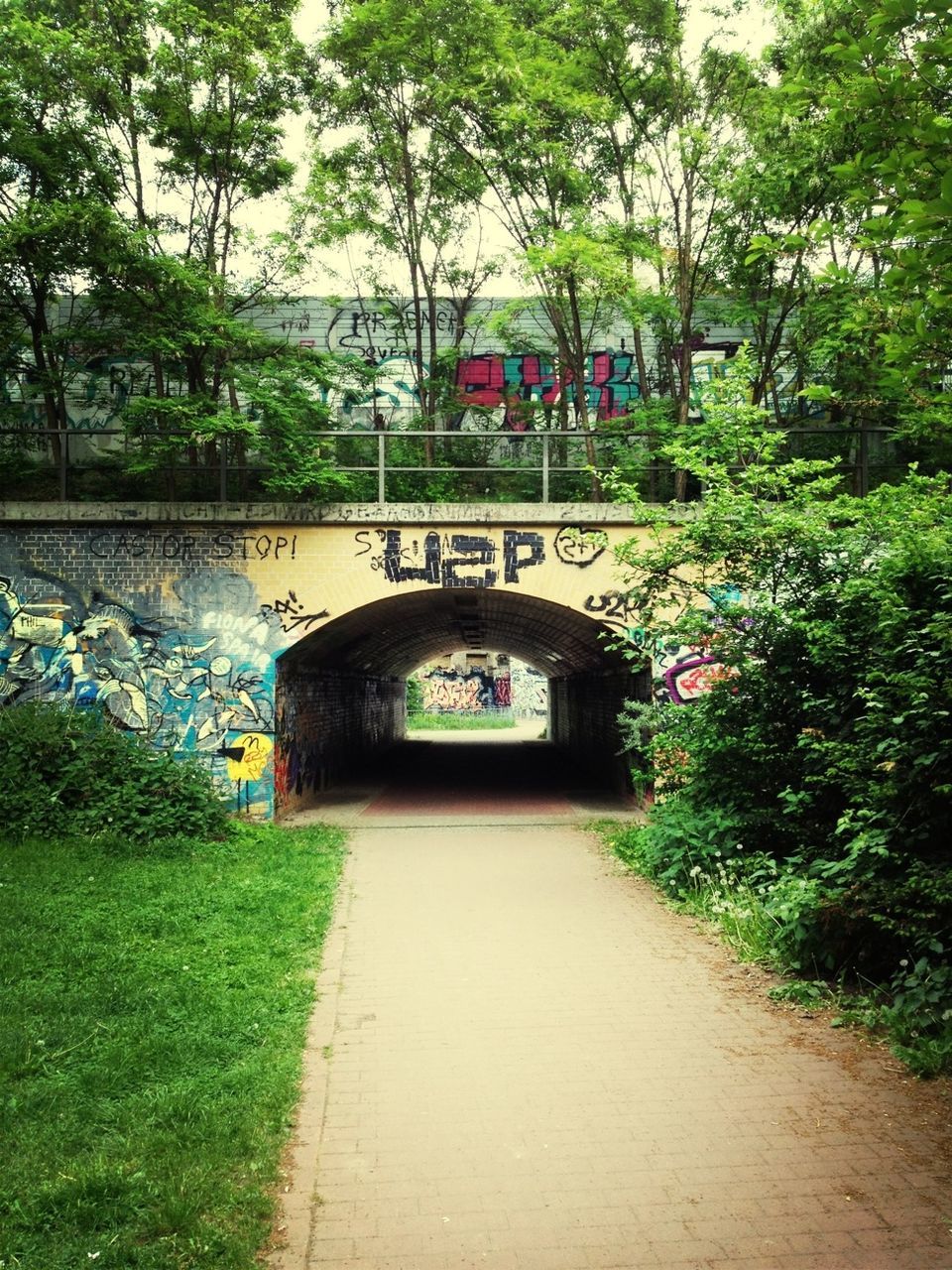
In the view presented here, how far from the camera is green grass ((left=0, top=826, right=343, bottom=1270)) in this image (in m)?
3.39

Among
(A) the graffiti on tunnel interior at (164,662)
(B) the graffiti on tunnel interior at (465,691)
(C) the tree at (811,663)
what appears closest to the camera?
(C) the tree at (811,663)

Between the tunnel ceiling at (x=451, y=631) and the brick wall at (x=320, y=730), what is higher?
the tunnel ceiling at (x=451, y=631)

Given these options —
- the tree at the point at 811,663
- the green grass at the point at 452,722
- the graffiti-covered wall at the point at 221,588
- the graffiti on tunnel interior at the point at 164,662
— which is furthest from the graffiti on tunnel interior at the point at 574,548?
the green grass at the point at 452,722

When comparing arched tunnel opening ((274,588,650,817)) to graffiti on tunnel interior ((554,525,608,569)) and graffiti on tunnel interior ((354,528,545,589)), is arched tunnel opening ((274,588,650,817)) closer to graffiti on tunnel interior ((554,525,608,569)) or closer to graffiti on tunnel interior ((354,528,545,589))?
graffiti on tunnel interior ((354,528,545,589))

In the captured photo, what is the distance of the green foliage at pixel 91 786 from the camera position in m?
10.6

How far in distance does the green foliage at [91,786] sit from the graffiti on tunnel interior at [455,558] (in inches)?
145

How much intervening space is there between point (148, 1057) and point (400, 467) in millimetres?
9400

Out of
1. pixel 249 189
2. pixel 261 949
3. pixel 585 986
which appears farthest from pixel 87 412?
pixel 585 986

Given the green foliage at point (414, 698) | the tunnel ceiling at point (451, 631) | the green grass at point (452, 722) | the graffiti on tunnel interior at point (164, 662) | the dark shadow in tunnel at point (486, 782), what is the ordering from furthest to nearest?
the green foliage at point (414, 698)
the green grass at point (452, 722)
the dark shadow in tunnel at point (486, 782)
the tunnel ceiling at point (451, 631)
the graffiti on tunnel interior at point (164, 662)

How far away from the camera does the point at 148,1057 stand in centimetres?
489

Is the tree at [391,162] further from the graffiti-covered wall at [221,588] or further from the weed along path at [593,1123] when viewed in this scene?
the weed along path at [593,1123]

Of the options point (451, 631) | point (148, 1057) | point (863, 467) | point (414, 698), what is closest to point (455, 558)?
point (863, 467)

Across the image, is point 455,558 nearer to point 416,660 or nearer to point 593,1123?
point 593,1123

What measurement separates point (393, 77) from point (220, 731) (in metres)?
9.75
